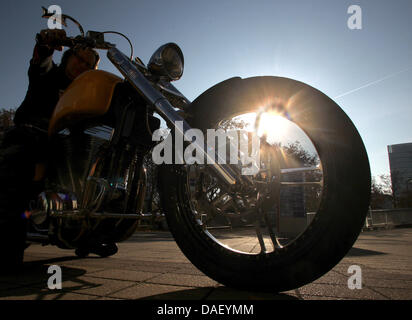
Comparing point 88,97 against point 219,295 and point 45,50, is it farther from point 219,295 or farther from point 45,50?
point 219,295

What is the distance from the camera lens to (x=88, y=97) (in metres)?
1.70

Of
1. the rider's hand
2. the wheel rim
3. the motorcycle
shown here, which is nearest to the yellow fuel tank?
the motorcycle

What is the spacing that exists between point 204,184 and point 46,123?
58.7 inches

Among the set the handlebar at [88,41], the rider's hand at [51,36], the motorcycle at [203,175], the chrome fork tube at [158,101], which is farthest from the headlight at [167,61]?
the rider's hand at [51,36]

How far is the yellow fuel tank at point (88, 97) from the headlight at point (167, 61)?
27cm

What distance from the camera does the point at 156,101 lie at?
1586 mm

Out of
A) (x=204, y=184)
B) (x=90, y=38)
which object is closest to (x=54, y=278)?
(x=204, y=184)

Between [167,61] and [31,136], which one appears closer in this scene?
[167,61]

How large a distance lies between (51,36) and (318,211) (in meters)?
2.08

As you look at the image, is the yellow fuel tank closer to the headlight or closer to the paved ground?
the headlight

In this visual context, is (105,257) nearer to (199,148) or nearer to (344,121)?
(199,148)

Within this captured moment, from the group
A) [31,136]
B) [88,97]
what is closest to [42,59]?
[31,136]

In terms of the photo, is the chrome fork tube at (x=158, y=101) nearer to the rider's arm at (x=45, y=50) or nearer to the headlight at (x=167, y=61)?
the headlight at (x=167, y=61)

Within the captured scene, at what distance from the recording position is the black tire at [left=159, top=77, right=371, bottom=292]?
1.07 m
